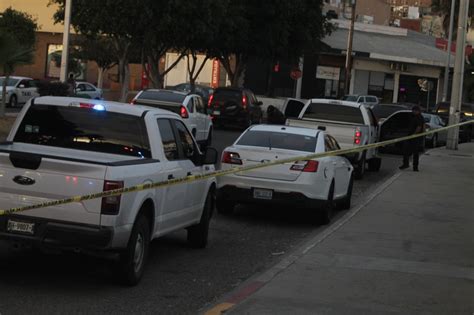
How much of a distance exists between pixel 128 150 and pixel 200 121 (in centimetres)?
1417

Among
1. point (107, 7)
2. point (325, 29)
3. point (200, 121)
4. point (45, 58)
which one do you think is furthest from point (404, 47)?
point (200, 121)

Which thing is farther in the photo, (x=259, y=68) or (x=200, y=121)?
(x=259, y=68)

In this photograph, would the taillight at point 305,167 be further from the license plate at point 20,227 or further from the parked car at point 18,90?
the parked car at point 18,90

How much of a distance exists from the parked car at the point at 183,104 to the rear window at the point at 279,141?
777 cm

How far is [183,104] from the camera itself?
21.1 metres

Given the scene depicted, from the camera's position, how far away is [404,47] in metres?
64.9

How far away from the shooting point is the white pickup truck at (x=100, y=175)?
22.6 feet

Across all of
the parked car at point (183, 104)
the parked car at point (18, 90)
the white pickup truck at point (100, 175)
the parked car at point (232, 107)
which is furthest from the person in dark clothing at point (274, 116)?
the parked car at point (18, 90)

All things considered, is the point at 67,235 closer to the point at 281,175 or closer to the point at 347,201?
the point at 281,175

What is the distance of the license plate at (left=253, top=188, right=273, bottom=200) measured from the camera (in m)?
11.7

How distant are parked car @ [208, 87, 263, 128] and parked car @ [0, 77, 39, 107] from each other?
881 cm

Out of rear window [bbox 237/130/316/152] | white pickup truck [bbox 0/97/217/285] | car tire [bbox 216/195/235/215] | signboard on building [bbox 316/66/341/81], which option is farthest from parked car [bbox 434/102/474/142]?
white pickup truck [bbox 0/97/217/285]

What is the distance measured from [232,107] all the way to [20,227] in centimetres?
2533

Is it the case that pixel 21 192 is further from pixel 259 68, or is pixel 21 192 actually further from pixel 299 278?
pixel 259 68
